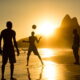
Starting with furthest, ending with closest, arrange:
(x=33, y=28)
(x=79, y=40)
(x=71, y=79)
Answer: (x=79, y=40)
(x=33, y=28)
(x=71, y=79)

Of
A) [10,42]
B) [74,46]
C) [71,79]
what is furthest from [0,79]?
[74,46]

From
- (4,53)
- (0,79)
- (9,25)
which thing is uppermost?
(9,25)

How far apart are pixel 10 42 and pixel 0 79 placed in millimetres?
1479

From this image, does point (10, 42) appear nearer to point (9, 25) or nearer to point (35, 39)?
point (9, 25)

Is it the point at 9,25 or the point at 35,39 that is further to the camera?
the point at 35,39

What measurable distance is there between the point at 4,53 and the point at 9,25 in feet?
3.56

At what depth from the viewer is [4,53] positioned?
48.6ft

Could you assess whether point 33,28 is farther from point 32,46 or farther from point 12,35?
point 12,35

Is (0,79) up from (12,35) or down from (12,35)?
down

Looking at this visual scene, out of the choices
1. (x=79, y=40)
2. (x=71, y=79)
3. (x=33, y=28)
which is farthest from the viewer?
(x=79, y=40)

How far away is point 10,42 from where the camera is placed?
14.9 metres

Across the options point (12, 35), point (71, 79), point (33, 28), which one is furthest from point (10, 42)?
point (33, 28)

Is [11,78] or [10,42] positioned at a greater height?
[10,42]

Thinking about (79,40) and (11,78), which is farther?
(79,40)
